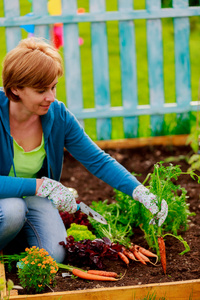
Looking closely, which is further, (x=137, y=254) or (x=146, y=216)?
(x=146, y=216)

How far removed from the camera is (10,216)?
103 inches

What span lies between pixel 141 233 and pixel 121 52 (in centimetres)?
222

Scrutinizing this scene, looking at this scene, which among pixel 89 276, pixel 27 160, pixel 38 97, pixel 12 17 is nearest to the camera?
pixel 89 276

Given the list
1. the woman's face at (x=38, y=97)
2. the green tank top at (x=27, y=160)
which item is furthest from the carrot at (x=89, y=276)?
the woman's face at (x=38, y=97)

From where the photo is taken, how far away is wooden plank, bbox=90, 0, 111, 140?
185 inches

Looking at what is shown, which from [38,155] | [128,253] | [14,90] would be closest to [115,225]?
[128,253]

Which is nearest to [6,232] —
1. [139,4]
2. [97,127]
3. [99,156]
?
[99,156]

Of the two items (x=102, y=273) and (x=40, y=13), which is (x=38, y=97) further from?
(x=40, y=13)

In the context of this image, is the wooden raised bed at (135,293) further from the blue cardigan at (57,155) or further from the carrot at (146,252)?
the blue cardigan at (57,155)

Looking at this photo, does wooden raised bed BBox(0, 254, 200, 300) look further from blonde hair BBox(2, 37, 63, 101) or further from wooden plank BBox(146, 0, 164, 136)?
wooden plank BBox(146, 0, 164, 136)

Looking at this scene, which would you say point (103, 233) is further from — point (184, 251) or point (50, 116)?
point (50, 116)

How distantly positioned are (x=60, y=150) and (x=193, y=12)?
96.9 inches

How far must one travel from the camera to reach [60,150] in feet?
9.92

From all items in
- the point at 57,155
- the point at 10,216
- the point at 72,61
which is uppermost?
the point at 72,61
